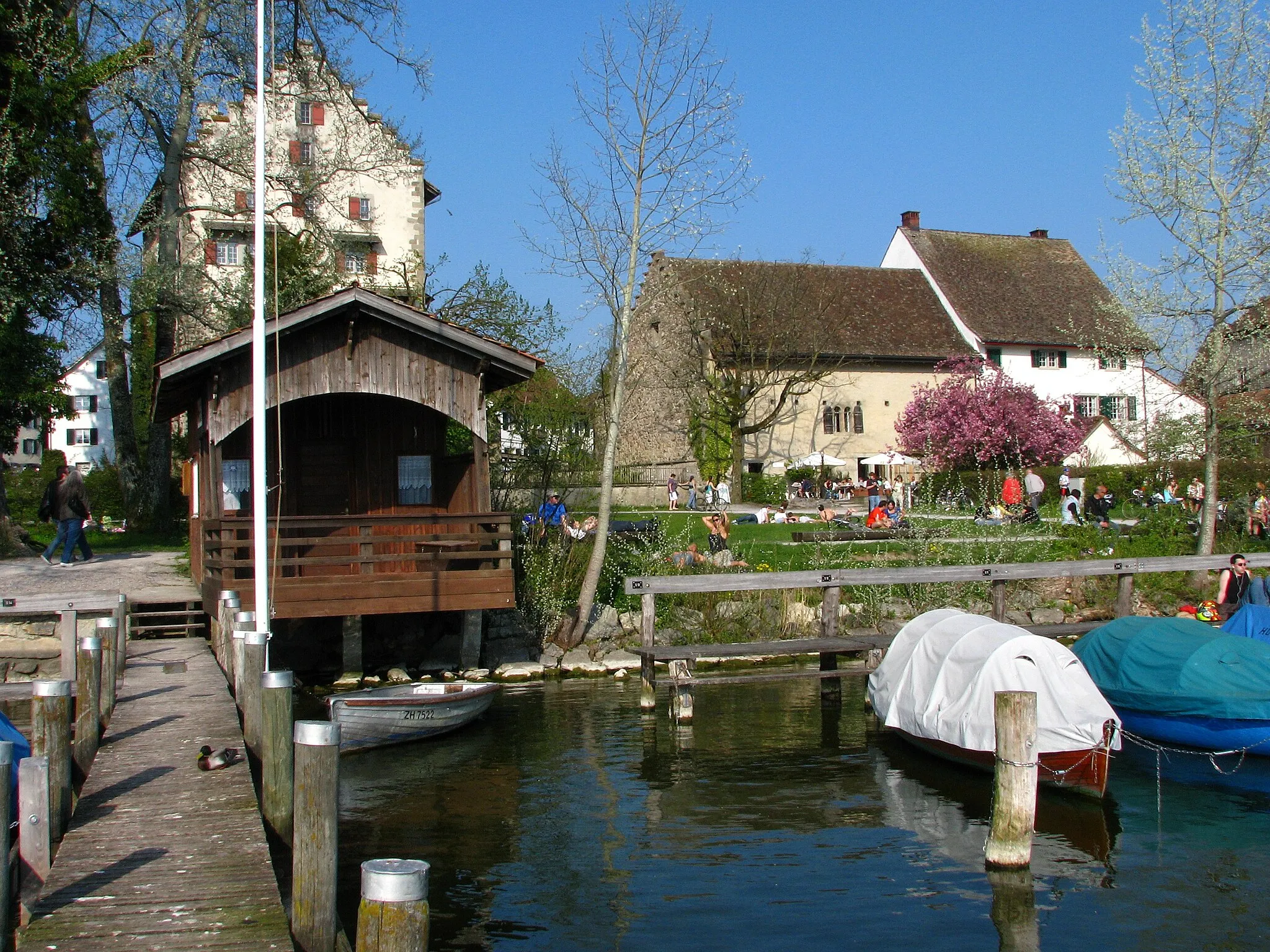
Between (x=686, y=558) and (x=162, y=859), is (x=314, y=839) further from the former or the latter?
(x=686, y=558)

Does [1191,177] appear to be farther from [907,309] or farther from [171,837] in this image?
[907,309]

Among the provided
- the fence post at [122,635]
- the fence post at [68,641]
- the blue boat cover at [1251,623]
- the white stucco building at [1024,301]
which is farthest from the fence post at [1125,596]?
the white stucco building at [1024,301]

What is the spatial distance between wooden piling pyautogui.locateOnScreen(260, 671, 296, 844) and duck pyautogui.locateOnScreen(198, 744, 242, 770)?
36.0 inches

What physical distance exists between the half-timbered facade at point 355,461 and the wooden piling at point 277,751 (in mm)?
9224

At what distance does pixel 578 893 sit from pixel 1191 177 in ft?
68.4

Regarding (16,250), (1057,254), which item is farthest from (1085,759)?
(1057,254)

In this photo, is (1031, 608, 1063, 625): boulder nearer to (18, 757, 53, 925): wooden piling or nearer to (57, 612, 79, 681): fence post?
(57, 612, 79, 681): fence post

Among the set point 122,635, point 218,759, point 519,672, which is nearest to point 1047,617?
point 519,672

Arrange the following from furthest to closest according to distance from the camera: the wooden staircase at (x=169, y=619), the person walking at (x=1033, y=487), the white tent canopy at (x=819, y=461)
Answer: the white tent canopy at (x=819, y=461) < the person walking at (x=1033, y=487) < the wooden staircase at (x=169, y=619)

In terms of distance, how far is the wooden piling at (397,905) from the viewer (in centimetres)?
496

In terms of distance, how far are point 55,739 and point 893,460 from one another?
4719 centimetres

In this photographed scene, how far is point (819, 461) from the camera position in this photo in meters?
54.2

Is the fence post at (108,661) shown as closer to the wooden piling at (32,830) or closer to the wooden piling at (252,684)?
the wooden piling at (252,684)

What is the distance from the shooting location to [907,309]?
192ft
